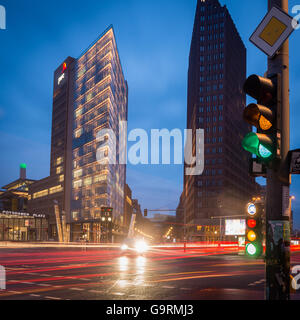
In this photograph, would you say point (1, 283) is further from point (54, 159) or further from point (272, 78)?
point (54, 159)

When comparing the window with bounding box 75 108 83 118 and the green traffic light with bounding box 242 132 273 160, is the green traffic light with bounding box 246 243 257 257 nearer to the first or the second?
the green traffic light with bounding box 242 132 273 160

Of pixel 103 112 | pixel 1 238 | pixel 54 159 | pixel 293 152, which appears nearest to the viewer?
pixel 293 152

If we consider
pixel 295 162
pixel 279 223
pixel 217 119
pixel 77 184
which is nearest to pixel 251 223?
pixel 279 223

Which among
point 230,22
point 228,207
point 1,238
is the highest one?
point 230,22

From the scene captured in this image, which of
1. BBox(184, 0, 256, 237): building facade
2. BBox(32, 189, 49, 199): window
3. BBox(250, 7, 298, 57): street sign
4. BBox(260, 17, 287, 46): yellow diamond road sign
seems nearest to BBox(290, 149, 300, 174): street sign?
BBox(250, 7, 298, 57): street sign

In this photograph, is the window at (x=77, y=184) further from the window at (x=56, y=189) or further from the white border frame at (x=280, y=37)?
the white border frame at (x=280, y=37)

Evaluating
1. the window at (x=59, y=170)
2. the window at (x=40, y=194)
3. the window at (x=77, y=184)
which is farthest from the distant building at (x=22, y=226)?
the window at (x=77, y=184)

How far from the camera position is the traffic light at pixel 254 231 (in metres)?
5.50

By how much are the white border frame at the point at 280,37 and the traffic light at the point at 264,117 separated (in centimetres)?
38

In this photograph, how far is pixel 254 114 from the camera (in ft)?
15.6

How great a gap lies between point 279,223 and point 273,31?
99.2 inches

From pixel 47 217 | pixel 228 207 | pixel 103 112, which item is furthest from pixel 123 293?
pixel 228 207

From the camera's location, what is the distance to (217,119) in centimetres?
13612

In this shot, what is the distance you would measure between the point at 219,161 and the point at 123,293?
12381 centimetres
